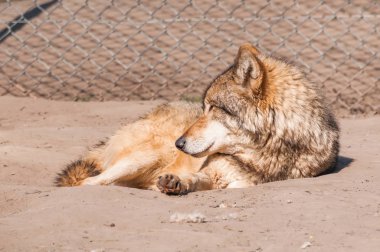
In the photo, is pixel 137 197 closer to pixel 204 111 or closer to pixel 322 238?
pixel 204 111

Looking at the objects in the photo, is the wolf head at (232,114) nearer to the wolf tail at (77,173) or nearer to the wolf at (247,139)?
the wolf at (247,139)

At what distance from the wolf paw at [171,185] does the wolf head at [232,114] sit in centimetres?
23

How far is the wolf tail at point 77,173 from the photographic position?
525 centimetres

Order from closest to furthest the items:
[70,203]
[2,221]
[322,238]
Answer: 1. [322,238]
2. [2,221]
3. [70,203]

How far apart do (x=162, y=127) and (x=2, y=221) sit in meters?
1.49

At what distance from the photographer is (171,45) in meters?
8.70

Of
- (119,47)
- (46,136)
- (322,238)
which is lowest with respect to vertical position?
(322,238)

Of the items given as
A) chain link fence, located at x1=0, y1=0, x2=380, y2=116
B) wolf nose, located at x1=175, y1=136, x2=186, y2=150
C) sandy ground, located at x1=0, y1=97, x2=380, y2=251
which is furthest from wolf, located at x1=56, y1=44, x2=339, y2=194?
chain link fence, located at x1=0, y1=0, x2=380, y2=116

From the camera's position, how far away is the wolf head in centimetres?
505

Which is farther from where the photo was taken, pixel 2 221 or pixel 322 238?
pixel 2 221

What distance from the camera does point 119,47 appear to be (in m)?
8.63

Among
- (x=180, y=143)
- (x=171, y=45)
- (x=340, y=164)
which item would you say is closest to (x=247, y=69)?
(x=180, y=143)

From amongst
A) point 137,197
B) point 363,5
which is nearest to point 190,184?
point 137,197

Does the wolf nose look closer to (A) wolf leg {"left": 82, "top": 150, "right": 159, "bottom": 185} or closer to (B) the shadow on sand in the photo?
(A) wolf leg {"left": 82, "top": 150, "right": 159, "bottom": 185}
